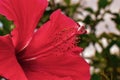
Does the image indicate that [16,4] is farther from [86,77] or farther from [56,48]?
[86,77]

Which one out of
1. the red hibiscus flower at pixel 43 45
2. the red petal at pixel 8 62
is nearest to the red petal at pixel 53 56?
the red hibiscus flower at pixel 43 45

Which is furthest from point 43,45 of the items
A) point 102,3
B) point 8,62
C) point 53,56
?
point 102,3

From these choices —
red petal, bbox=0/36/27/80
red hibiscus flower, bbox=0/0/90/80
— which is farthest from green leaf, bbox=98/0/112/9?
red petal, bbox=0/36/27/80

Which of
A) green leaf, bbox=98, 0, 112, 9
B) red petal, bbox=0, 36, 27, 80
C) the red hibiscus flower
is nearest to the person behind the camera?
red petal, bbox=0, 36, 27, 80

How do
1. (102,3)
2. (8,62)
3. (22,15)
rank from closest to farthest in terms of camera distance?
(8,62) < (22,15) < (102,3)

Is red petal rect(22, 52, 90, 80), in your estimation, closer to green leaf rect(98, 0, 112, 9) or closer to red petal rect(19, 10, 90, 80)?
red petal rect(19, 10, 90, 80)

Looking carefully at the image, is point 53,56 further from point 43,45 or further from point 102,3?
point 102,3

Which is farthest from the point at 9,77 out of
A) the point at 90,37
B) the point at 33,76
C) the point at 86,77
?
the point at 90,37

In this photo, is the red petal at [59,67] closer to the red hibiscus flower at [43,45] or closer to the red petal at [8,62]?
the red hibiscus flower at [43,45]
